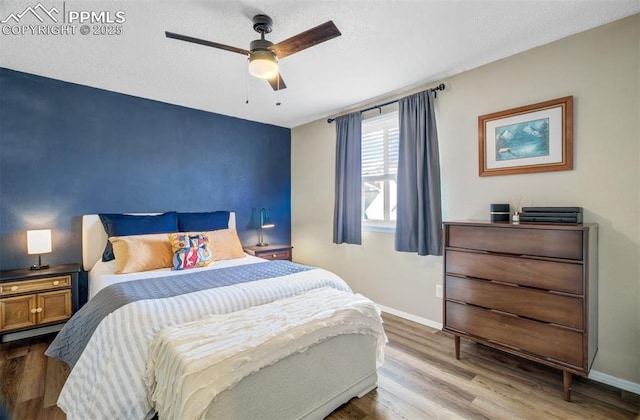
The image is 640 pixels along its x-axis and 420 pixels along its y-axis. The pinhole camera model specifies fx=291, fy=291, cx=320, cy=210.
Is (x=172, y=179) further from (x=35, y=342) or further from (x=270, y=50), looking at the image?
(x=270, y=50)

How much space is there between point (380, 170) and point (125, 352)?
9.50 feet

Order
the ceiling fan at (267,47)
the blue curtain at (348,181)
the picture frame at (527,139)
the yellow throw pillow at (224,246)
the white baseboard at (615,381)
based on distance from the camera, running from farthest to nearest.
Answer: the blue curtain at (348,181)
the yellow throw pillow at (224,246)
the picture frame at (527,139)
the white baseboard at (615,381)
the ceiling fan at (267,47)

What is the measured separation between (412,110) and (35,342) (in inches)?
165

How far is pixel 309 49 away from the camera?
2.34 metres

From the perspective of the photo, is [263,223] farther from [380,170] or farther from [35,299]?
[35,299]

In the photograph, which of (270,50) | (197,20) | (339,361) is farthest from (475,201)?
(197,20)

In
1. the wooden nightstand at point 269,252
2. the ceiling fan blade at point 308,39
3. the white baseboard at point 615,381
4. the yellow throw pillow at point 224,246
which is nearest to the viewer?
the ceiling fan blade at point 308,39

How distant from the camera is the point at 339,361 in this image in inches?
70.1

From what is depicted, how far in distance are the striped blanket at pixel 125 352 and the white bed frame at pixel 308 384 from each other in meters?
0.51

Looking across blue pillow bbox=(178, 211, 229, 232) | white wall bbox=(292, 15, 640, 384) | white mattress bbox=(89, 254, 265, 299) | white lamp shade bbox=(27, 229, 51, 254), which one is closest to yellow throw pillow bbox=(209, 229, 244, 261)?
white mattress bbox=(89, 254, 265, 299)

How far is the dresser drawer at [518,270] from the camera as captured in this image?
71.7 inches

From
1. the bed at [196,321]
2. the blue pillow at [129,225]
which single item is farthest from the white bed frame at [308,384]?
the blue pillow at [129,225]

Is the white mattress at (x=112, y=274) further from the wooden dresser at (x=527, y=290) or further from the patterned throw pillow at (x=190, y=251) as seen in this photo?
the wooden dresser at (x=527, y=290)

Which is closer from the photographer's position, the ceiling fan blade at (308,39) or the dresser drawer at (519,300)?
the ceiling fan blade at (308,39)
